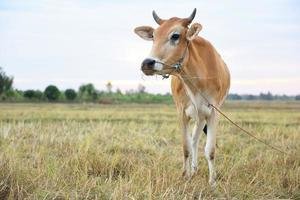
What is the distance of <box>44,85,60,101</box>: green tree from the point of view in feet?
207

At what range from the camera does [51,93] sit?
6328cm

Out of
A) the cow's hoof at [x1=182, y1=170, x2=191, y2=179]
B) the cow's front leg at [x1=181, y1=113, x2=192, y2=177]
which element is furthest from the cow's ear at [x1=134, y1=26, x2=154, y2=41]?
the cow's hoof at [x1=182, y1=170, x2=191, y2=179]

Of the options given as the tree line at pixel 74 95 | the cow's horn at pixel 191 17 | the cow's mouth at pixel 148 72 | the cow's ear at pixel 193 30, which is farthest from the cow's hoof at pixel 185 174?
the tree line at pixel 74 95

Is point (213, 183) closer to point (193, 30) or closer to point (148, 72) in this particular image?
point (148, 72)

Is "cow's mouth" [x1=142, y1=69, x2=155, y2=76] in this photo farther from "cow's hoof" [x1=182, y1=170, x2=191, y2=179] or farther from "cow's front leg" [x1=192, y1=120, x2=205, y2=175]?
"cow's front leg" [x1=192, y1=120, x2=205, y2=175]

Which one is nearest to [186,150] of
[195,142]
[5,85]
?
[195,142]

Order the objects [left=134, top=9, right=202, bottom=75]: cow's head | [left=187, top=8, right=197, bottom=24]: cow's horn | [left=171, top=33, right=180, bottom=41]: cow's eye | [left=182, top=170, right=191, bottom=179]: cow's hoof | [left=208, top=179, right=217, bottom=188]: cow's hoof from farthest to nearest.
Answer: [left=182, top=170, right=191, bottom=179]: cow's hoof → [left=187, top=8, right=197, bottom=24]: cow's horn → [left=171, top=33, right=180, bottom=41]: cow's eye → [left=208, top=179, right=217, bottom=188]: cow's hoof → [left=134, top=9, right=202, bottom=75]: cow's head

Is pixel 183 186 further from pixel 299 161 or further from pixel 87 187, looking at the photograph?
pixel 299 161

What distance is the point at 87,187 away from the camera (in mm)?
5074

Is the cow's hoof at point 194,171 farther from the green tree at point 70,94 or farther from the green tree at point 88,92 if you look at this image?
the green tree at point 70,94

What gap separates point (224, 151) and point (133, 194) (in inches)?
183

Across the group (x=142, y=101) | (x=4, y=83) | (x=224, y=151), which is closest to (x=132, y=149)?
(x=224, y=151)

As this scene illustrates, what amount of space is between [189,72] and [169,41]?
838 mm

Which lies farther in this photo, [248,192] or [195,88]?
[195,88]
